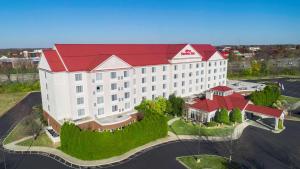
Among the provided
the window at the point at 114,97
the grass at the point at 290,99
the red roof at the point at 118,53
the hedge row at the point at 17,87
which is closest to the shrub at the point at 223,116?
the red roof at the point at 118,53

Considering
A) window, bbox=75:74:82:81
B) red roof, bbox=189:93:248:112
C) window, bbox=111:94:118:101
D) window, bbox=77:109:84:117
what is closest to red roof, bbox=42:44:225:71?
window, bbox=75:74:82:81

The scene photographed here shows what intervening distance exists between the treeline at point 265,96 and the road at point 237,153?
10776mm

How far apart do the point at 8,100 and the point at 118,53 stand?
4065 cm

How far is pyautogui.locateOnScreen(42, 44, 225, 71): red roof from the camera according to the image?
43.8m

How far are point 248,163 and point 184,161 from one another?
9.10 m

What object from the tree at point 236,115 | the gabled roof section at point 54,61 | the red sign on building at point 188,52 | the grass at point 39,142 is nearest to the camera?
the grass at point 39,142

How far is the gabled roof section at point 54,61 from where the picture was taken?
41.3 meters

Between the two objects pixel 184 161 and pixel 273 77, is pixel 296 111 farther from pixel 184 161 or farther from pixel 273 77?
pixel 273 77

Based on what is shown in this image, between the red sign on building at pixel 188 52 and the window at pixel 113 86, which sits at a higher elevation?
the red sign on building at pixel 188 52

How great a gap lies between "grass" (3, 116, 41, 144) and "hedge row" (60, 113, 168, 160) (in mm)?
11104

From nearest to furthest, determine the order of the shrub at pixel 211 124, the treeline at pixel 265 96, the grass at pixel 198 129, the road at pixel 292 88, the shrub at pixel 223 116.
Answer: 1. the grass at pixel 198 129
2. the shrub at pixel 211 124
3. the shrub at pixel 223 116
4. the treeline at pixel 265 96
5. the road at pixel 292 88

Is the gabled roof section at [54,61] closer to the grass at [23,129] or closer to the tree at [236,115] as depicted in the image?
the grass at [23,129]

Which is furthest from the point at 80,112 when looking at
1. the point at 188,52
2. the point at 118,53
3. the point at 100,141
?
the point at 188,52

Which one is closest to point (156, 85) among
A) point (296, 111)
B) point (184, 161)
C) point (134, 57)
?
point (134, 57)
